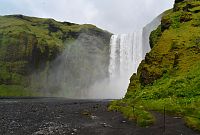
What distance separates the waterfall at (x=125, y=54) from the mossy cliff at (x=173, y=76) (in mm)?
70540

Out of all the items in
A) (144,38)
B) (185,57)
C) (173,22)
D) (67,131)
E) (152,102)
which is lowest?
(67,131)

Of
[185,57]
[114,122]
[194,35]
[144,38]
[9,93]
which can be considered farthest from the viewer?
[9,93]

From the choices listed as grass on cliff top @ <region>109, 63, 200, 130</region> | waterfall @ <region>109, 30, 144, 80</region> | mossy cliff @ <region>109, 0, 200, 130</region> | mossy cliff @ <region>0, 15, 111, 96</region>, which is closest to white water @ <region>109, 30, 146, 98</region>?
waterfall @ <region>109, 30, 144, 80</region>

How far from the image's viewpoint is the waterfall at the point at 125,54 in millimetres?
163250

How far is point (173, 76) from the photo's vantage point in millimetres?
58656

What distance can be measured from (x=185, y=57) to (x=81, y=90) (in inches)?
5270

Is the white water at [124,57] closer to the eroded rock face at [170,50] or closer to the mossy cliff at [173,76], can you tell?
the mossy cliff at [173,76]

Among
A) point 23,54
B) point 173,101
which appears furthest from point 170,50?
point 23,54

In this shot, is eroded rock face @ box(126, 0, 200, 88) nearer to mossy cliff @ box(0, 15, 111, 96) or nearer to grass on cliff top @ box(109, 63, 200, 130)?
grass on cliff top @ box(109, 63, 200, 130)

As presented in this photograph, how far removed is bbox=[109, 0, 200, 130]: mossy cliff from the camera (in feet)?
132

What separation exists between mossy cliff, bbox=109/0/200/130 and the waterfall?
7054 cm

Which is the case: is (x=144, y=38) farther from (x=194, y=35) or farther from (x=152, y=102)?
(x=152, y=102)

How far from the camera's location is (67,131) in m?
34.5

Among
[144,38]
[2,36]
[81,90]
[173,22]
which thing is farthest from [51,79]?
[173,22]
